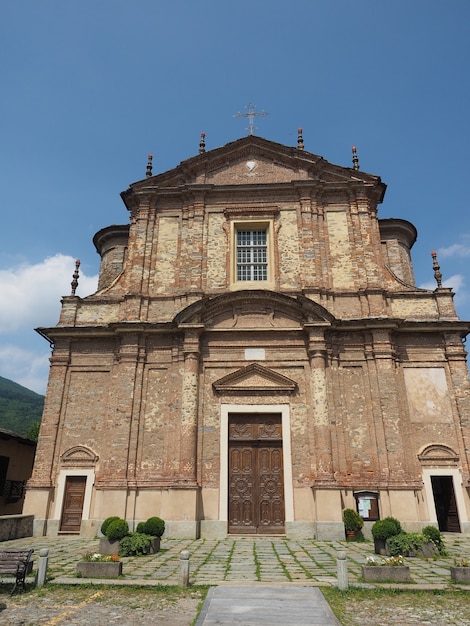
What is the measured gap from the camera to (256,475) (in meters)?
15.0

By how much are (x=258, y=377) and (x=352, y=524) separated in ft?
17.4

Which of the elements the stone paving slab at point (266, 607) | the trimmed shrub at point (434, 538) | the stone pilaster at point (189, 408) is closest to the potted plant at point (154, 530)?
the stone pilaster at point (189, 408)

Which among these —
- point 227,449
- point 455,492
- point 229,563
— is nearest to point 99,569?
point 229,563

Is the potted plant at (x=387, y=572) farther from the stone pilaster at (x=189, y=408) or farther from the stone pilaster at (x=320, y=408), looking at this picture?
the stone pilaster at (x=189, y=408)

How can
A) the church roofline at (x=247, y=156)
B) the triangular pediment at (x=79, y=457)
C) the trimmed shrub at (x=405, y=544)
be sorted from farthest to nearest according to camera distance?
the church roofline at (x=247, y=156) → the triangular pediment at (x=79, y=457) → the trimmed shrub at (x=405, y=544)

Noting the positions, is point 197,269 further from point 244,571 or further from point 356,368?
point 244,571

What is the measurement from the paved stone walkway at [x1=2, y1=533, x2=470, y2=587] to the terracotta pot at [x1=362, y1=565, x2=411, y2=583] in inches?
7.6

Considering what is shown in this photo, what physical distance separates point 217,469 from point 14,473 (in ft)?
37.2

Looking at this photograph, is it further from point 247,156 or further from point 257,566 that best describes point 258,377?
point 247,156

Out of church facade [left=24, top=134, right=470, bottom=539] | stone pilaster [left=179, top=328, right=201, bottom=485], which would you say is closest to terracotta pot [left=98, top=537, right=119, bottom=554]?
church facade [left=24, top=134, right=470, bottom=539]

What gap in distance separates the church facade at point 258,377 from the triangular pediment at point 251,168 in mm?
133

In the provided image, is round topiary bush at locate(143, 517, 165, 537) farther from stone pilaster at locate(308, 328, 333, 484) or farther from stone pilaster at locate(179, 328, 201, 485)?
stone pilaster at locate(308, 328, 333, 484)

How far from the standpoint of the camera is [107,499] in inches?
571

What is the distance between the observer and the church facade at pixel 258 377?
14.6 metres
